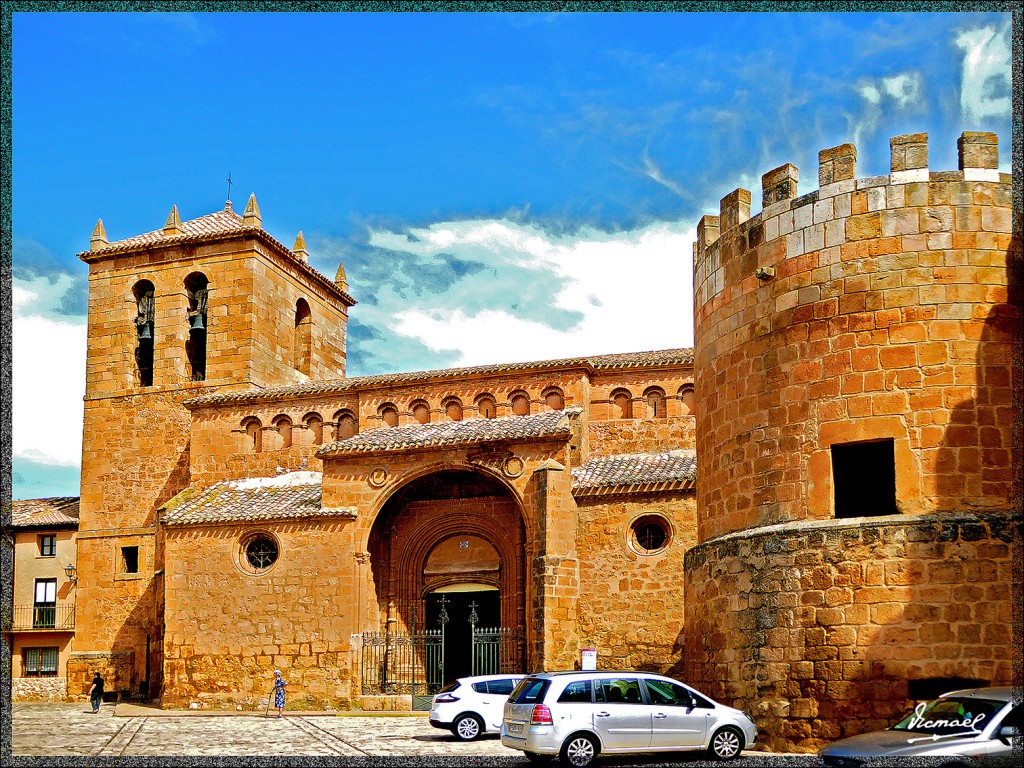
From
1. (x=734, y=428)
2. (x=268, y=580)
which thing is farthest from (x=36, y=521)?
(x=734, y=428)

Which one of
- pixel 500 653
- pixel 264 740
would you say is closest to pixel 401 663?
pixel 500 653

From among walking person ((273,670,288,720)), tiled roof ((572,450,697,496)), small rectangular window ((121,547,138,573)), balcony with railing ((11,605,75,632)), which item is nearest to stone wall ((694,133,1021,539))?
tiled roof ((572,450,697,496))

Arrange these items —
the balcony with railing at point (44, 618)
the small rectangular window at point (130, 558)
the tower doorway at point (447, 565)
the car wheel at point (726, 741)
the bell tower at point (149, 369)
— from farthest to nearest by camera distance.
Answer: the balcony with railing at point (44, 618) < the small rectangular window at point (130, 558) < the bell tower at point (149, 369) < the tower doorway at point (447, 565) < the car wheel at point (726, 741)

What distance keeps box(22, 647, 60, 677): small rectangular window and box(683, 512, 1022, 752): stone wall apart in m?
26.2

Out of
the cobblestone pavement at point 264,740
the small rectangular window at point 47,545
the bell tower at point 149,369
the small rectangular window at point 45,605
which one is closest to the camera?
the cobblestone pavement at point 264,740

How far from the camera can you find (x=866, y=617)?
13.5 metres

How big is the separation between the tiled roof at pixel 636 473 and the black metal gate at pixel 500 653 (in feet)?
11.2

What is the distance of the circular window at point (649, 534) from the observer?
1029 inches

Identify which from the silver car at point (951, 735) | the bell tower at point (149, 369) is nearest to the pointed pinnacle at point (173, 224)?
the bell tower at point (149, 369)

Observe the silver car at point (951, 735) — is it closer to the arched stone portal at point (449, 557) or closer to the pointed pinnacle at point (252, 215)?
the arched stone portal at point (449, 557)

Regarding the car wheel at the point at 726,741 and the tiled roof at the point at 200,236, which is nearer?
the car wheel at the point at 726,741

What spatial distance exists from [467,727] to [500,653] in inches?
305

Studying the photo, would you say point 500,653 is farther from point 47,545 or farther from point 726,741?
point 47,545

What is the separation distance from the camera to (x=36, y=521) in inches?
1457
